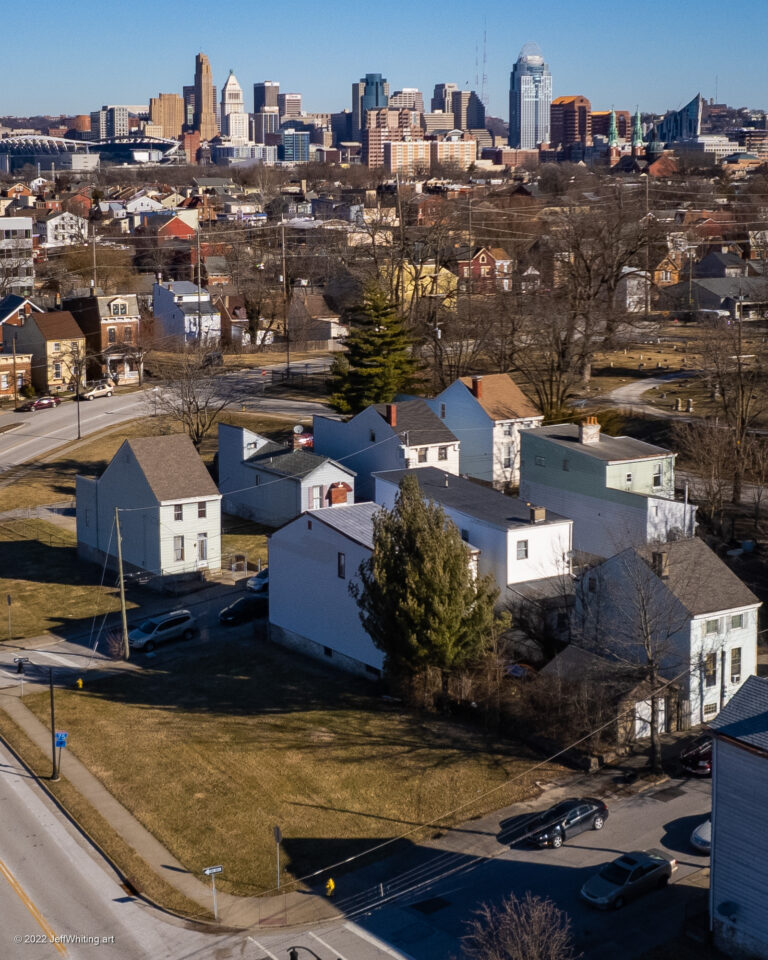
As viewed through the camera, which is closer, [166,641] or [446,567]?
[446,567]

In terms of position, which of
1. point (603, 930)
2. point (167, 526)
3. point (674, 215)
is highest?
point (674, 215)

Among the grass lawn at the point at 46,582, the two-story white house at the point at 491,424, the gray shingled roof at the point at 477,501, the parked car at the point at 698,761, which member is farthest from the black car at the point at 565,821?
the two-story white house at the point at 491,424

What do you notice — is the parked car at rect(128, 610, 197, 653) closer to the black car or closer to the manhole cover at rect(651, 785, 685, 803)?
the black car

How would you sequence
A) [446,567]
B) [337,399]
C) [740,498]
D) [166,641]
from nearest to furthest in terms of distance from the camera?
[446,567] → [166,641] → [740,498] → [337,399]

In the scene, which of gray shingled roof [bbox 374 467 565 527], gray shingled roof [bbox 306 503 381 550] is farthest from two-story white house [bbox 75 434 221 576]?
gray shingled roof [bbox 306 503 381 550]

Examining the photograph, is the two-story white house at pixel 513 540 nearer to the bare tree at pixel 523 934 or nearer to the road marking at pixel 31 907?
the bare tree at pixel 523 934

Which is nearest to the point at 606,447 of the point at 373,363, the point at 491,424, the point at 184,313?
the point at 491,424

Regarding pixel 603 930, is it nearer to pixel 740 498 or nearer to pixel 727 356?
pixel 740 498

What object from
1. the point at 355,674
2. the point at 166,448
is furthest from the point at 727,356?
the point at 355,674
